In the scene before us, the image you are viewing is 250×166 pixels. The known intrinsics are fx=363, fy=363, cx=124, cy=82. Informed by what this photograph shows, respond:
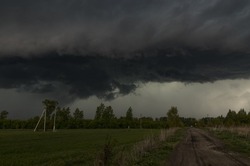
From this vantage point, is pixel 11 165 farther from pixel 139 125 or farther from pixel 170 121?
pixel 139 125

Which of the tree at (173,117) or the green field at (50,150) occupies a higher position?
the tree at (173,117)

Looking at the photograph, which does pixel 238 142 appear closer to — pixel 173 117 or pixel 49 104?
pixel 49 104

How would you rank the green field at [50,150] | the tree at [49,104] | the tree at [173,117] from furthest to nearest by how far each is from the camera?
the tree at [173,117] → the tree at [49,104] → the green field at [50,150]

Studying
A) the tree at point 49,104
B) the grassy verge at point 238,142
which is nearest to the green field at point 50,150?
the grassy verge at point 238,142

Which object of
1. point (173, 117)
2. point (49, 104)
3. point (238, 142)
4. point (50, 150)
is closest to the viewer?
point (50, 150)

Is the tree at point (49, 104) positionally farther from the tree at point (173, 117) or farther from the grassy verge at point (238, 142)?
the grassy verge at point (238, 142)

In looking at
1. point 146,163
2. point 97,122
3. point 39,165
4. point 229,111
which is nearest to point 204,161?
point 146,163

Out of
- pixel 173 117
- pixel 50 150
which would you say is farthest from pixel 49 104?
pixel 50 150

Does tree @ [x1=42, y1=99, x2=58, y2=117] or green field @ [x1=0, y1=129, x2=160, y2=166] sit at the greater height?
tree @ [x1=42, y1=99, x2=58, y2=117]

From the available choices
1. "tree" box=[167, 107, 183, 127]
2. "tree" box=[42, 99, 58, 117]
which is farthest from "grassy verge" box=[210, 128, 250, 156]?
"tree" box=[167, 107, 183, 127]

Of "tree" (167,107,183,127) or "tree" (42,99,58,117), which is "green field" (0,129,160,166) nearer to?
"tree" (42,99,58,117)

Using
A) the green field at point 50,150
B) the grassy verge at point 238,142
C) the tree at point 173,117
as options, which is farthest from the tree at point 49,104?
the grassy verge at point 238,142

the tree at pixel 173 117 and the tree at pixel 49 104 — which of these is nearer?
the tree at pixel 49 104

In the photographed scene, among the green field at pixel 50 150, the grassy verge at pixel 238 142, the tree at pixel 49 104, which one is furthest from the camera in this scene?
the tree at pixel 49 104
